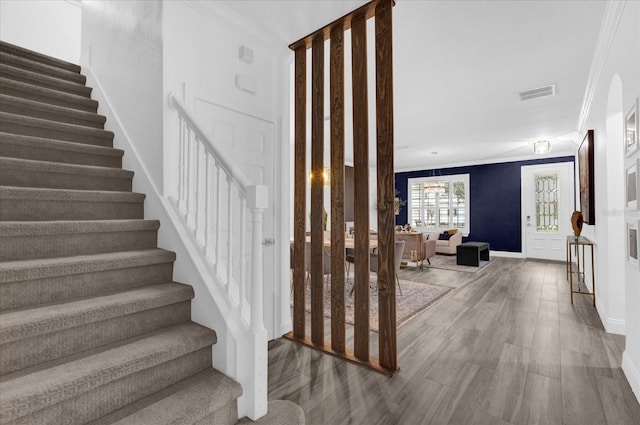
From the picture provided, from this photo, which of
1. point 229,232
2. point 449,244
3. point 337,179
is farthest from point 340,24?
point 449,244

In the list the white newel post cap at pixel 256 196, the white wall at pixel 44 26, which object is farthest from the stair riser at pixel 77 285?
the white wall at pixel 44 26

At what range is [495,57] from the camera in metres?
3.21

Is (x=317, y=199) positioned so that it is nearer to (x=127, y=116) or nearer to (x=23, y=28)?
(x=127, y=116)

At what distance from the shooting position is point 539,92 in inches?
158

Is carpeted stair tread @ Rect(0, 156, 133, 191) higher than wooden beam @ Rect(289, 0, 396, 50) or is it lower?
lower

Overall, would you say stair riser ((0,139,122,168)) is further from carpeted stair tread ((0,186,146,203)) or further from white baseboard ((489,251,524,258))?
white baseboard ((489,251,524,258))

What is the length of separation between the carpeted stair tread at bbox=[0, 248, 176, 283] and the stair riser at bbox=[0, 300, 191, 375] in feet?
0.99

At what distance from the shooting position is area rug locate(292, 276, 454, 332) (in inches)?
140

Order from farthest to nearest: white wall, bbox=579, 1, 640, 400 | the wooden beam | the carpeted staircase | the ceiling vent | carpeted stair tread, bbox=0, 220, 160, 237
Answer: the ceiling vent, the wooden beam, white wall, bbox=579, 1, 640, 400, carpeted stair tread, bbox=0, 220, 160, 237, the carpeted staircase

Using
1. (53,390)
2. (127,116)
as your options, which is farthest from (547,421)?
(127,116)

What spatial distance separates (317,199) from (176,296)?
4.81ft

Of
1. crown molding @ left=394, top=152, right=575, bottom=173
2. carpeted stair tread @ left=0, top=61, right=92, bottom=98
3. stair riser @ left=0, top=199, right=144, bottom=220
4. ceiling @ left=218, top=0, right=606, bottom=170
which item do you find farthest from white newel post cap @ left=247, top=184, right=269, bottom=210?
crown molding @ left=394, top=152, right=575, bottom=173

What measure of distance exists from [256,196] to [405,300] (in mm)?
3251

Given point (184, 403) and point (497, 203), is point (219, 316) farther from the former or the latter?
point (497, 203)
